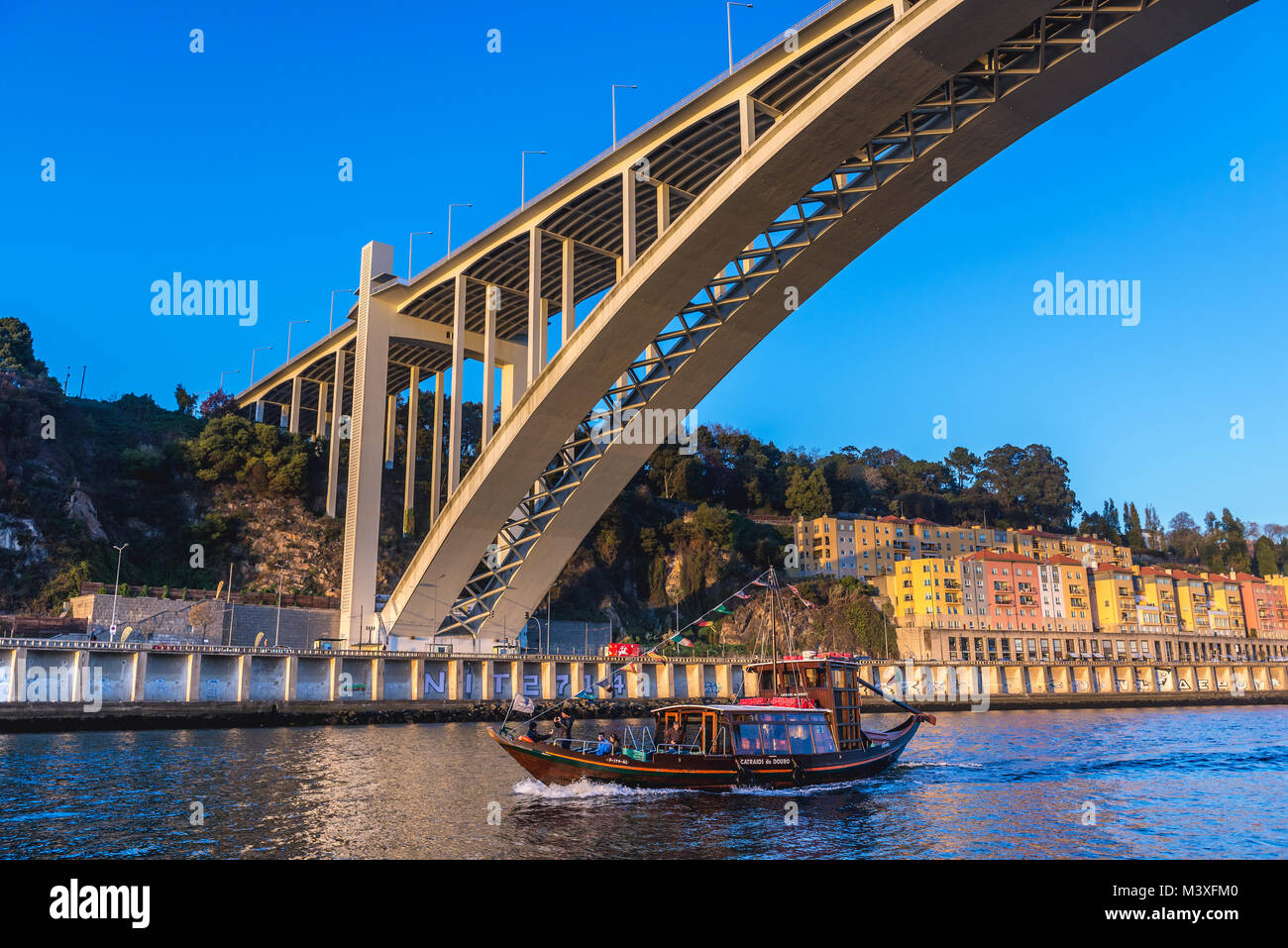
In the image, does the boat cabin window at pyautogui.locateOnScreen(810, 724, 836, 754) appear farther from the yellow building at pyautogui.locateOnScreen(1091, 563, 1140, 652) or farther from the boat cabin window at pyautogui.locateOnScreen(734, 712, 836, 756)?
the yellow building at pyautogui.locateOnScreen(1091, 563, 1140, 652)

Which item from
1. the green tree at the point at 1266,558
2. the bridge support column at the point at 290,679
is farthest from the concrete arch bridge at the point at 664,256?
the green tree at the point at 1266,558

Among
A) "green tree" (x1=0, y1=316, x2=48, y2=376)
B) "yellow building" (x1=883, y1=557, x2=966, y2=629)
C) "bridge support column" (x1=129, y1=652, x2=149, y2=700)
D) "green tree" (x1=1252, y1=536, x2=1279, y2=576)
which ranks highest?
"green tree" (x1=0, y1=316, x2=48, y2=376)

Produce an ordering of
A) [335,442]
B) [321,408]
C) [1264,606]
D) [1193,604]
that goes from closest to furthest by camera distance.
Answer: [335,442] < [321,408] < [1193,604] < [1264,606]

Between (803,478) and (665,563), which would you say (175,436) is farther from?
(803,478)

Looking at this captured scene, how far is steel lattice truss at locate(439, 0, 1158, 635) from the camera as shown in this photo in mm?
24000

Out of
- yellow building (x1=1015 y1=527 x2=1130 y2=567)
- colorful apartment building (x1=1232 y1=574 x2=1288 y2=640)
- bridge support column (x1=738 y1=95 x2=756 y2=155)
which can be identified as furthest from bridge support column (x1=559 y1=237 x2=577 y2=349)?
colorful apartment building (x1=1232 y1=574 x2=1288 y2=640)

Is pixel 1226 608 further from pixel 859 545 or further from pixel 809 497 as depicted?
pixel 809 497

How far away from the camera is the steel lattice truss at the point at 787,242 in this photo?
24000mm

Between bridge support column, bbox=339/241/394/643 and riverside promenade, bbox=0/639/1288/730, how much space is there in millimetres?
2575

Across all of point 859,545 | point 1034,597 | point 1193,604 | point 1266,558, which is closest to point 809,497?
point 859,545

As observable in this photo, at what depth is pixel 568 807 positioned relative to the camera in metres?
18.7

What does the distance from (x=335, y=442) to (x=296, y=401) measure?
13.4 metres

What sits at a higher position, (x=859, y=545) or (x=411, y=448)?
(x=411, y=448)
